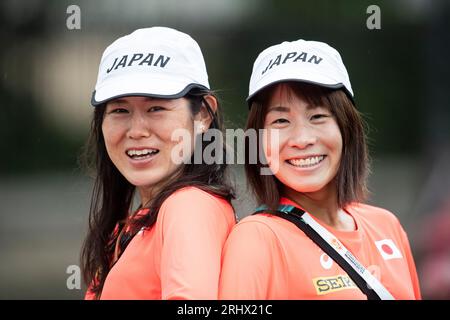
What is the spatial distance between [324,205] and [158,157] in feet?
1.83

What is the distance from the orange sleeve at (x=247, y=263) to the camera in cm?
188

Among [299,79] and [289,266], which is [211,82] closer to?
[299,79]

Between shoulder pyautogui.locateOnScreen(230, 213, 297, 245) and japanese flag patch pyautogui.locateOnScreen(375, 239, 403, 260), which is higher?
shoulder pyautogui.locateOnScreen(230, 213, 297, 245)

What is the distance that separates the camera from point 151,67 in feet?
7.13

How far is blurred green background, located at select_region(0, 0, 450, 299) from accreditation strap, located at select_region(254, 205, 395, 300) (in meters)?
2.48

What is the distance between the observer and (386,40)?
5414 millimetres

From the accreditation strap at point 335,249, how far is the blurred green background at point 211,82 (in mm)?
2477

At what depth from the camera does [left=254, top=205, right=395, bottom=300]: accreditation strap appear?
2062 millimetres

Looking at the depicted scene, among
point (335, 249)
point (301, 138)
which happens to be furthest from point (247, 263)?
point (301, 138)

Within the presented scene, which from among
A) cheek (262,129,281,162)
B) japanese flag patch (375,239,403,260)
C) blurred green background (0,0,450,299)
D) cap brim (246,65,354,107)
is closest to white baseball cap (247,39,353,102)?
cap brim (246,65,354,107)

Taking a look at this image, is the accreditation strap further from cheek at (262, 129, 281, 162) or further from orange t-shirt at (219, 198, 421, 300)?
cheek at (262, 129, 281, 162)
